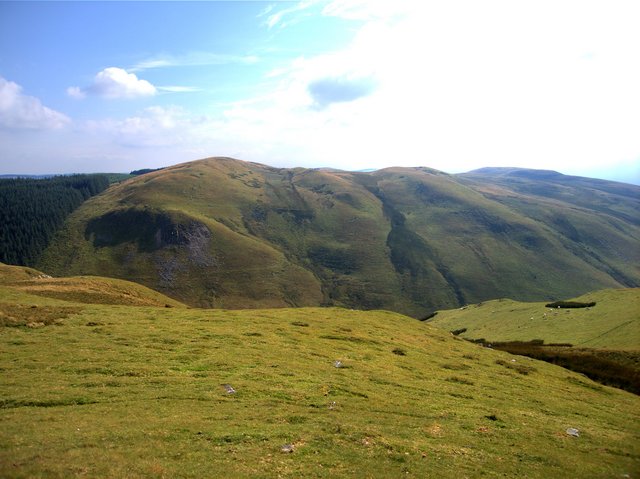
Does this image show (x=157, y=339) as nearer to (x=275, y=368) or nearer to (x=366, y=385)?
(x=275, y=368)

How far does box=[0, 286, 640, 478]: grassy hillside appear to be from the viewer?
16.7 metres

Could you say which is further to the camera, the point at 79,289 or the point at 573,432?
the point at 79,289

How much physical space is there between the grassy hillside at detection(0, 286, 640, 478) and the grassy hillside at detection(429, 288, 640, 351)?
18.7 m

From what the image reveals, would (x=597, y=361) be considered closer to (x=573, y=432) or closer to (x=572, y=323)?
(x=572, y=323)

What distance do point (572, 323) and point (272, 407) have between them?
211 feet

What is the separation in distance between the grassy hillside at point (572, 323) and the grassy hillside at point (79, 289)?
64.6 meters

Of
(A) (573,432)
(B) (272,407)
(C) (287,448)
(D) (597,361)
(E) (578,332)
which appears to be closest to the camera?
(C) (287,448)

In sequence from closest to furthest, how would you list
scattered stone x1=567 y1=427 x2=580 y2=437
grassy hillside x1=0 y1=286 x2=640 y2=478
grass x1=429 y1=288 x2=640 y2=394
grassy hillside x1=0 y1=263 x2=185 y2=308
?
grassy hillside x1=0 y1=286 x2=640 y2=478 → scattered stone x1=567 y1=427 x2=580 y2=437 → grass x1=429 y1=288 x2=640 y2=394 → grassy hillside x1=0 y1=263 x2=185 y2=308

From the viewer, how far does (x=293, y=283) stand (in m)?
186

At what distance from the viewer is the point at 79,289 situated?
55719 mm

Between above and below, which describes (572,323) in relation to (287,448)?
below

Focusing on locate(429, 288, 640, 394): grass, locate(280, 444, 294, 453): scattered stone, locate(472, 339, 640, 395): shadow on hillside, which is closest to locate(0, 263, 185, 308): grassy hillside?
locate(280, 444, 294, 453): scattered stone

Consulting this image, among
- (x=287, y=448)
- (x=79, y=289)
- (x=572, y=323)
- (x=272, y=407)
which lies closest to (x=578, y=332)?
(x=572, y=323)

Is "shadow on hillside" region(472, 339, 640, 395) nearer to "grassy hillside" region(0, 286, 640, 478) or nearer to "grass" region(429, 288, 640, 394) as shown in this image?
"grass" region(429, 288, 640, 394)
